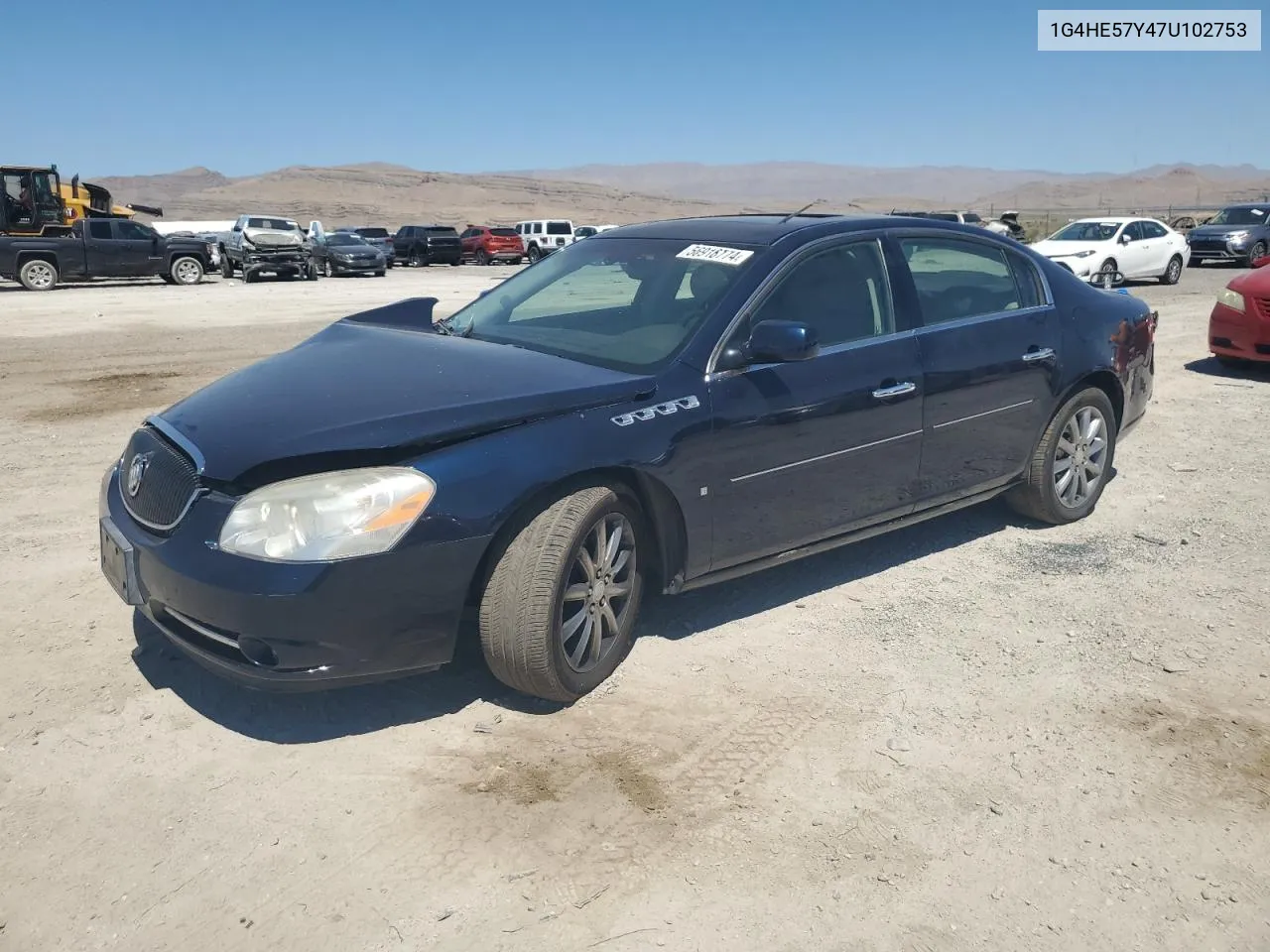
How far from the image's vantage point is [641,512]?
3.83 m

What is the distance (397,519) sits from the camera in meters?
3.21

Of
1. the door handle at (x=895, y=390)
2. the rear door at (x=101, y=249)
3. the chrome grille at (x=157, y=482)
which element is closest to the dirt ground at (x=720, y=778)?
the chrome grille at (x=157, y=482)

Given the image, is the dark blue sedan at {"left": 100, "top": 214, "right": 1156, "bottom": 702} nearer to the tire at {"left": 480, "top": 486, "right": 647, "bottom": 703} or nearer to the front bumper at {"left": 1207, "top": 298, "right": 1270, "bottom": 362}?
the tire at {"left": 480, "top": 486, "right": 647, "bottom": 703}

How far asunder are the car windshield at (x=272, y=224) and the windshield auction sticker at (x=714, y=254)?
27052mm

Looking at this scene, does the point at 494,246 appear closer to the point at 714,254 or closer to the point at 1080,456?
the point at 1080,456

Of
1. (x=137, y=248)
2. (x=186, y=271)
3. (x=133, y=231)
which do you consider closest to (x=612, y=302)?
(x=137, y=248)

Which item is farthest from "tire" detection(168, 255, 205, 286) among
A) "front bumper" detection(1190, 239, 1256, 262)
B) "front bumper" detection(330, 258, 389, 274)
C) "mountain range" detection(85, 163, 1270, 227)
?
"mountain range" detection(85, 163, 1270, 227)

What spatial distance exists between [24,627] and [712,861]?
119 inches

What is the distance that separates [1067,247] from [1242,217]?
12.0 meters

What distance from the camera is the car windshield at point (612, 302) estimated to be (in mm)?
4133

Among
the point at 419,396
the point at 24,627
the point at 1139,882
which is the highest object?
the point at 419,396

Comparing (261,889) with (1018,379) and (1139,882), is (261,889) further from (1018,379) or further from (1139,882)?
(1018,379)

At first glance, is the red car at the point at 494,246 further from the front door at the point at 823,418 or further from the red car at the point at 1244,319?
the front door at the point at 823,418

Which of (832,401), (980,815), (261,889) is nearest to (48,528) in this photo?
(261,889)
